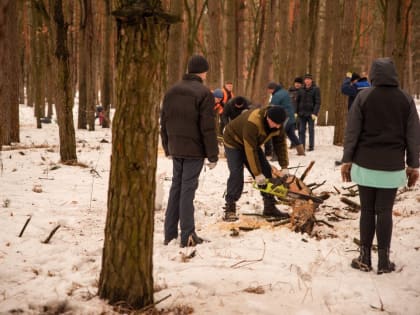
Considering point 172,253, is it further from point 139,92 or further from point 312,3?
point 312,3

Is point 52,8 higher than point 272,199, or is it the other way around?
point 52,8

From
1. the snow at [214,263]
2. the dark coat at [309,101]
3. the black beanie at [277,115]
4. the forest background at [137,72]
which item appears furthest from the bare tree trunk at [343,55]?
the black beanie at [277,115]

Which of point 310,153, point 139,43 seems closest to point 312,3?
point 310,153

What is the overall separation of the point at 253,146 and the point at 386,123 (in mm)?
1819

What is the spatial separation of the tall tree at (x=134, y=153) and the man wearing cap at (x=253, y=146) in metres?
2.51

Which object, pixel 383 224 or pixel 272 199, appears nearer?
pixel 383 224

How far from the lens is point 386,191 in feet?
12.9

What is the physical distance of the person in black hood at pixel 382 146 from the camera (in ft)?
12.7

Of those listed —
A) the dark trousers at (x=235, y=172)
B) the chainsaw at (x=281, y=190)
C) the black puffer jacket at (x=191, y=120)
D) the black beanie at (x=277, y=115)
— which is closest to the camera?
the black puffer jacket at (x=191, y=120)

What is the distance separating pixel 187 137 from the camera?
4531 mm

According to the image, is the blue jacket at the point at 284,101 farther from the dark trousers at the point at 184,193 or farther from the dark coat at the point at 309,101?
the dark trousers at the point at 184,193

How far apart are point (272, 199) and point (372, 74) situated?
2426 mm

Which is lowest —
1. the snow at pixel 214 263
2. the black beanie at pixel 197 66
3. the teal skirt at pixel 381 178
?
the snow at pixel 214 263

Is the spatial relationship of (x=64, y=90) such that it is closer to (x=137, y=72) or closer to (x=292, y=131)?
(x=292, y=131)
